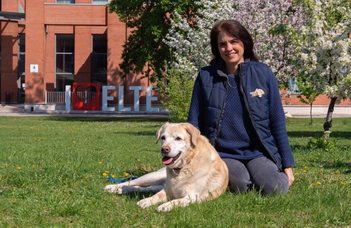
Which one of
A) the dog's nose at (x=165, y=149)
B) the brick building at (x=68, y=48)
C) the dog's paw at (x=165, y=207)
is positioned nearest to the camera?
the dog's paw at (x=165, y=207)

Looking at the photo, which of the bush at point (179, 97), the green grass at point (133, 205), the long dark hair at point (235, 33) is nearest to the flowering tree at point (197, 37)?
the bush at point (179, 97)

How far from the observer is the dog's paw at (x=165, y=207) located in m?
5.93

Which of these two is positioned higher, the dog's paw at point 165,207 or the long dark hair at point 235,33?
the long dark hair at point 235,33

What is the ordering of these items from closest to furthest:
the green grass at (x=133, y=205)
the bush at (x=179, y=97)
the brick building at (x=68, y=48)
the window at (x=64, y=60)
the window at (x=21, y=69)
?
the green grass at (x=133, y=205)
the bush at (x=179, y=97)
the brick building at (x=68, y=48)
the window at (x=64, y=60)
the window at (x=21, y=69)

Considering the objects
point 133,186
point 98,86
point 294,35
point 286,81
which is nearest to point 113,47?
point 98,86

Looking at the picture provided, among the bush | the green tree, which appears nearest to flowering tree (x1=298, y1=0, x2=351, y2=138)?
the bush

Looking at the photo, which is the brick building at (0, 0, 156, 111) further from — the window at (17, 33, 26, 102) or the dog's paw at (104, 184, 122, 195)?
the dog's paw at (104, 184, 122, 195)

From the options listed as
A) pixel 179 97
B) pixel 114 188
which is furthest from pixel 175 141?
pixel 179 97

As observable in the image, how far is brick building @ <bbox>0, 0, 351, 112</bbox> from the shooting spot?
4934 cm

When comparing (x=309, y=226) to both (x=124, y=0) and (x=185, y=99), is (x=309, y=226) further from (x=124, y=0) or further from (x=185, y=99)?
(x=124, y=0)

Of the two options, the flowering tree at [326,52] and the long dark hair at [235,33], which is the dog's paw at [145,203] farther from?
the flowering tree at [326,52]

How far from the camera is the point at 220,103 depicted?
7.02m

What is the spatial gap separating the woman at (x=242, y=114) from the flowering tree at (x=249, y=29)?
652 inches

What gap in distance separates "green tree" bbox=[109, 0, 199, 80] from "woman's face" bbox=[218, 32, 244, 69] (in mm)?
28431
